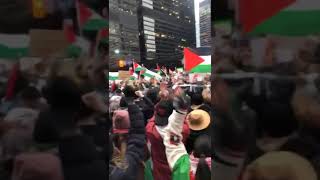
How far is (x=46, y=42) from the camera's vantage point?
66.3 inches

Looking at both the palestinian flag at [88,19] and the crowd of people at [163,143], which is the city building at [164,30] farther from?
the palestinian flag at [88,19]

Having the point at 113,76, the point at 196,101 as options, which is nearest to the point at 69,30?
the point at 196,101

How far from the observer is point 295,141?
1.44m

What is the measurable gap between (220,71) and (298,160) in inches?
15.7

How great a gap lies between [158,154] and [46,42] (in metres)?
2.44

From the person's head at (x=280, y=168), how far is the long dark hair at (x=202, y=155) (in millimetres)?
1985

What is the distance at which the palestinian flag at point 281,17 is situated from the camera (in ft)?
4.59

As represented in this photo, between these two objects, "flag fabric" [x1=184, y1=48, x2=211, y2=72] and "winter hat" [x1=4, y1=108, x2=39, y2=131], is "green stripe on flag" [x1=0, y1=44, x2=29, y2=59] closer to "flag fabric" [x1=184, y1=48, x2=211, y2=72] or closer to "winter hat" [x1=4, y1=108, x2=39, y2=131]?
"winter hat" [x1=4, y1=108, x2=39, y2=131]

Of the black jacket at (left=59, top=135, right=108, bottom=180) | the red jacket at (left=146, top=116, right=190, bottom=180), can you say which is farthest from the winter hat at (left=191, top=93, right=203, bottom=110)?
the black jacket at (left=59, top=135, right=108, bottom=180)

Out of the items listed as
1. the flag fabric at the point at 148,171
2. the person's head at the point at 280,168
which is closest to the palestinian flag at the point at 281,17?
the person's head at the point at 280,168

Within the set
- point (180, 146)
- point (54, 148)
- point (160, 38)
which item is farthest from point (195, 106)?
point (160, 38)

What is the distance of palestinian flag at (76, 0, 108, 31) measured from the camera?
5.63 ft

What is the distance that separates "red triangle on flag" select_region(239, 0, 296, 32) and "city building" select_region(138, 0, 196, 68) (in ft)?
57.4

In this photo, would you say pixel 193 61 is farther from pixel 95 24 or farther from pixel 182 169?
pixel 95 24
